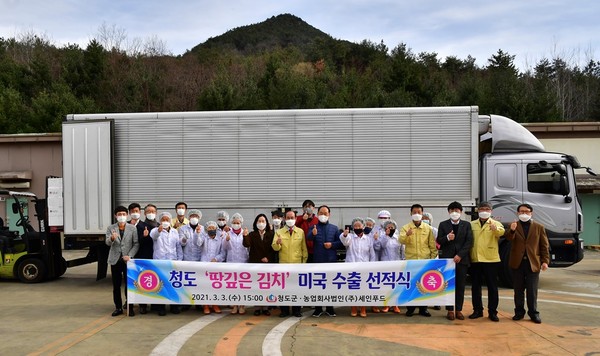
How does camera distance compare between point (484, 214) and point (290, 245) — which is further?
point (290, 245)

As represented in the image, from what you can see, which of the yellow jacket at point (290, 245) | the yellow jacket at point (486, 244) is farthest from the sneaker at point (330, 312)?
the yellow jacket at point (486, 244)

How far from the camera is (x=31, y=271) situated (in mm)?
11773

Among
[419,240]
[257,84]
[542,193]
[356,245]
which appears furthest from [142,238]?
[257,84]

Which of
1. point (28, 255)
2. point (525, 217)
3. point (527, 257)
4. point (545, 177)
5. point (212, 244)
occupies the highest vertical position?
point (545, 177)

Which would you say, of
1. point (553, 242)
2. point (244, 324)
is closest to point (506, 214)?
point (553, 242)

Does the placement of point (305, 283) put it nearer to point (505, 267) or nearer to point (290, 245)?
point (290, 245)

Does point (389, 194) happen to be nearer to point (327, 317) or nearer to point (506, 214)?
point (506, 214)

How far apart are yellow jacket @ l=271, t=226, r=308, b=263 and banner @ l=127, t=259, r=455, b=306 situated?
0.30 meters

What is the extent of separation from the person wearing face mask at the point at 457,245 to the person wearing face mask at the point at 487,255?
13cm

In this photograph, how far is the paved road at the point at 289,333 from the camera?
20.9 feet

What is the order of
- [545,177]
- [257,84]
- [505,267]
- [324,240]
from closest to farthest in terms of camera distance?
[324,240] < [505,267] < [545,177] < [257,84]

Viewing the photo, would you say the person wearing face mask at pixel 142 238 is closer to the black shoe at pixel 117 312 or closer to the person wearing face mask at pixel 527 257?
the black shoe at pixel 117 312

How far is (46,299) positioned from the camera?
32.5 feet

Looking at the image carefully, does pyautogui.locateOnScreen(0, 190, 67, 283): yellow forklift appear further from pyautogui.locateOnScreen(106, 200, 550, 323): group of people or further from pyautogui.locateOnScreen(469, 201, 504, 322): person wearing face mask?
pyautogui.locateOnScreen(469, 201, 504, 322): person wearing face mask
